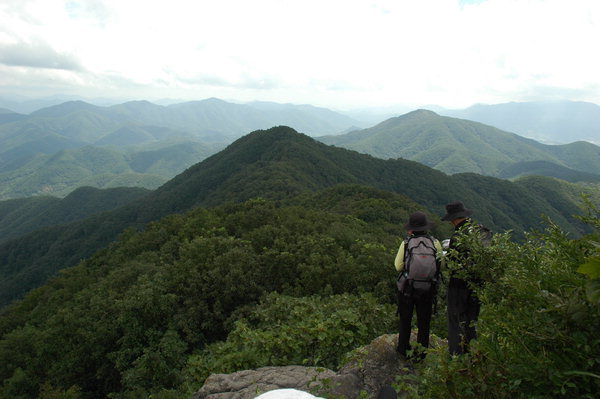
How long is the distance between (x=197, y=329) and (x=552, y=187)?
169274 millimetres

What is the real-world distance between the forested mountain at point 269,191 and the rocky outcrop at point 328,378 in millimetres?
46840

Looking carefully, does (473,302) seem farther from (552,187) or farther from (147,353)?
(552,187)

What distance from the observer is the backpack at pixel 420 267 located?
4773 mm

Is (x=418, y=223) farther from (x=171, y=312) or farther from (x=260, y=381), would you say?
(x=171, y=312)

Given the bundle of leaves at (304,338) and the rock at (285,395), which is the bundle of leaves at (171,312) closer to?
the bundle of leaves at (304,338)

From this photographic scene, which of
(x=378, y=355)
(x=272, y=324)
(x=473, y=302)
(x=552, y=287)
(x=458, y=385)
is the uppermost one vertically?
(x=552, y=287)

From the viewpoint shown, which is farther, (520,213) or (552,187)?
(552,187)

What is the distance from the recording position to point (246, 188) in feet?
210

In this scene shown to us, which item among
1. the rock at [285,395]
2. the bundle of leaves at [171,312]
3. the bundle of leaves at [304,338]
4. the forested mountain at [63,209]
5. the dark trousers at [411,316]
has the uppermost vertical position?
the rock at [285,395]

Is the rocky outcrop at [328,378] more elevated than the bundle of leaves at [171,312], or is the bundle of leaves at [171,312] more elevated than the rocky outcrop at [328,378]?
the rocky outcrop at [328,378]

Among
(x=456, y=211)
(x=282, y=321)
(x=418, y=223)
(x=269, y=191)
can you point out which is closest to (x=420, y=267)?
(x=418, y=223)

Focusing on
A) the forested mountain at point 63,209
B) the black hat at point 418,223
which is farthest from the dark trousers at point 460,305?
the forested mountain at point 63,209

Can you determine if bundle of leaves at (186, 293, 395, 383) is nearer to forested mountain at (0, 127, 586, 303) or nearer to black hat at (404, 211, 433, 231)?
black hat at (404, 211, 433, 231)

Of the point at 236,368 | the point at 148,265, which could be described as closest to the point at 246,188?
the point at 148,265
